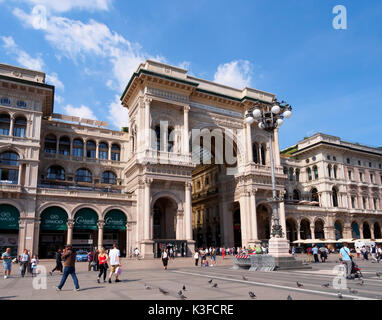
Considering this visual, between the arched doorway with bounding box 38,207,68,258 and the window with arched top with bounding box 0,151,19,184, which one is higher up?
the window with arched top with bounding box 0,151,19,184

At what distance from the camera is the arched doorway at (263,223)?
161 feet

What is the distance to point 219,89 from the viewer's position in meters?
47.0

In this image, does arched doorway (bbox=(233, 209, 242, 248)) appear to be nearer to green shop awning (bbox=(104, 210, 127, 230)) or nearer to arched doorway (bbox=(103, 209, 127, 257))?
arched doorway (bbox=(103, 209, 127, 257))

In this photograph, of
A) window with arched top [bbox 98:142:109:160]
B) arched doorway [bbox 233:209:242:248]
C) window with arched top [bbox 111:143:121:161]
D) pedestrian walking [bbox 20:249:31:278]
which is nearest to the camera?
pedestrian walking [bbox 20:249:31:278]

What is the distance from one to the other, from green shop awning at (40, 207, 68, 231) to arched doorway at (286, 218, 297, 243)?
113ft

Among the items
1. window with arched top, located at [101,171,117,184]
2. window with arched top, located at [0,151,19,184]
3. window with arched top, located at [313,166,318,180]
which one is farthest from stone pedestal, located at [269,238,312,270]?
window with arched top, located at [313,166,318,180]

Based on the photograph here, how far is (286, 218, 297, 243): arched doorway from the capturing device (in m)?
54.9

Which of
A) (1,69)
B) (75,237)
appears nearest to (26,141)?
(1,69)

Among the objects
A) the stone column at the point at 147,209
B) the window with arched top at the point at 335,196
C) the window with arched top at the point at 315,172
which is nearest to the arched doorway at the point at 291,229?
the window with arched top at the point at 335,196

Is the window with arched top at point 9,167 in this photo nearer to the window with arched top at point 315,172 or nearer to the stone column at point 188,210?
the stone column at point 188,210

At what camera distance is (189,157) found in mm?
41000

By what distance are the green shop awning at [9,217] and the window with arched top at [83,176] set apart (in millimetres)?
10377

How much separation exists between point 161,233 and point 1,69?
1005 inches

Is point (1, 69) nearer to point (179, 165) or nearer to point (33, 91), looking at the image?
point (33, 91)
